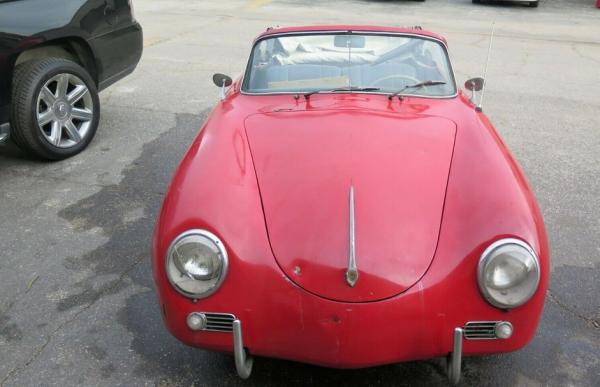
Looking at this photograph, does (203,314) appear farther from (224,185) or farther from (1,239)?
(1,239)

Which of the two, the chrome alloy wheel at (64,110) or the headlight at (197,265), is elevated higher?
the headlight at (197,265)

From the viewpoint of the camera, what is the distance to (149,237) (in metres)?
3.71

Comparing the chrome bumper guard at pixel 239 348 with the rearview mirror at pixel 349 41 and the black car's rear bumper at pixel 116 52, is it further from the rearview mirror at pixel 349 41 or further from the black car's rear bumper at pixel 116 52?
the black car's rear bumper at pixel 116 52

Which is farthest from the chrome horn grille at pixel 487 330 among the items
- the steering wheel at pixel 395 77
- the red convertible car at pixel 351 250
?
the steering wheel at pixel 395 77

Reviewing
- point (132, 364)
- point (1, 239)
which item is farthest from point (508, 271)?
point (1, 239)

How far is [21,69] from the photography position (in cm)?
450

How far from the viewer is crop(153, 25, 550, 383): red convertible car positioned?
206cm

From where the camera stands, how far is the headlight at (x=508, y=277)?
208 cm

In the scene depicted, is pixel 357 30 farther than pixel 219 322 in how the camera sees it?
Yes

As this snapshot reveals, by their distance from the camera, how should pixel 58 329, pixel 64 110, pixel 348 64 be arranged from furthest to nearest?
pixel 64 110 < pixel 348 64 < pixel 58 329

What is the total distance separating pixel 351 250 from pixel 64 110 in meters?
3.67

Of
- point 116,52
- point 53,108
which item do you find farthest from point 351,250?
point 116,52

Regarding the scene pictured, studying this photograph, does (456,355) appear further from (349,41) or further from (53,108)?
(53,108)

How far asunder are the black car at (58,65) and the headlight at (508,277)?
12.3 feet
